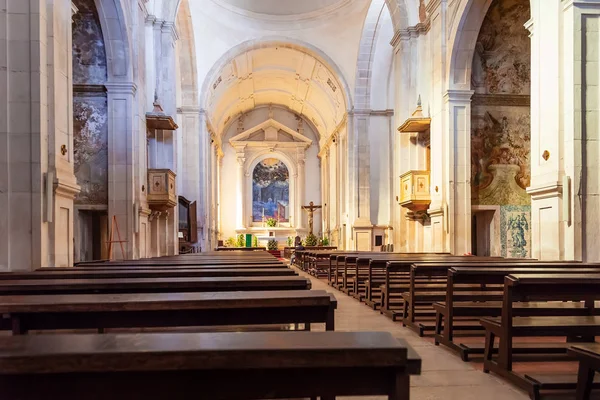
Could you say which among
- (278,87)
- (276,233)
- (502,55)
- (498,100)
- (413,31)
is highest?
(278,87)

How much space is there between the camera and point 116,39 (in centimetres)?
1004

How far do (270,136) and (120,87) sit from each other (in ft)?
68.2

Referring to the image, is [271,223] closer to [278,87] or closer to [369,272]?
[278,87]

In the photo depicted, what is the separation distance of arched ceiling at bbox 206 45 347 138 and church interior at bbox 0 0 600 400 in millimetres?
199

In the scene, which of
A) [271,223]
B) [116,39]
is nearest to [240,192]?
[271,223]

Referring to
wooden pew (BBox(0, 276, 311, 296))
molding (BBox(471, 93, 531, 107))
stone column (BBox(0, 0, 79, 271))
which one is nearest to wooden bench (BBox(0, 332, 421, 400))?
wooden pew (BBox(0, 276, 311, 296))

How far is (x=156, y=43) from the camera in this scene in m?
12.9

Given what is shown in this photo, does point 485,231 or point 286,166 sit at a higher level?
point 286,166

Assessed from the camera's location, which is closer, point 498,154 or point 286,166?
point 498,154

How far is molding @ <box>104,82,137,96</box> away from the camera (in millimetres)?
10219

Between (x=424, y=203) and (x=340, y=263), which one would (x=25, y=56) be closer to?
(x=340, y=263)

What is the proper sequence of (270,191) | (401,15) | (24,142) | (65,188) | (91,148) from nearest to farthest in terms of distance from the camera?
(24,142) → (65,188) → (91,148) → (401,15) → (270,191)

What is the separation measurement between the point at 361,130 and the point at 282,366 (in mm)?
19228

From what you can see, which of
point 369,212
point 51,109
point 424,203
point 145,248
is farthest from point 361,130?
point 51,109
